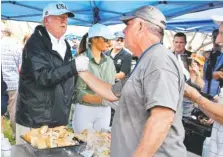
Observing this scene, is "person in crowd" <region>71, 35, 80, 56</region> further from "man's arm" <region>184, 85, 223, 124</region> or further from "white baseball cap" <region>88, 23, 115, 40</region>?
"man's arm" <region>184, 85, 223, 124</region>

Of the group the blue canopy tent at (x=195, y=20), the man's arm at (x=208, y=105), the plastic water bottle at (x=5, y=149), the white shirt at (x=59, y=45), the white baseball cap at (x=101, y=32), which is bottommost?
the plastic water bottle at (x=5, y=149)

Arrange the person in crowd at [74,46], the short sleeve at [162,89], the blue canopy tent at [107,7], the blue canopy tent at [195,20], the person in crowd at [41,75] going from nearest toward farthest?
the short sleeve at [162,89]
the person in crowd at [41,75]
the blue canopy tent at [107,7]
the blue canopy tent at [195,20]
the person in crowd at [74,46]

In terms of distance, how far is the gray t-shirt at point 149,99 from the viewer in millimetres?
1330

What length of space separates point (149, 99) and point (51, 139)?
3.00 feet

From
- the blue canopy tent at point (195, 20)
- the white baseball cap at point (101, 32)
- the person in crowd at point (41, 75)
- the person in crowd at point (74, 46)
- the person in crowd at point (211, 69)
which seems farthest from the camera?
the person in crowd at point (74, 46)

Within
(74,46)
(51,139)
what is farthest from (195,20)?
(51,139)

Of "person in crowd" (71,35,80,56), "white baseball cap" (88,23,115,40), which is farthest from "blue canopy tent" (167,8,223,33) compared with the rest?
"person in crowd" (71,35,80,56)

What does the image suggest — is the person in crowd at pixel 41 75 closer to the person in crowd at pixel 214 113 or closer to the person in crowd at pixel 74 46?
the person in crowd at pixel 214 113

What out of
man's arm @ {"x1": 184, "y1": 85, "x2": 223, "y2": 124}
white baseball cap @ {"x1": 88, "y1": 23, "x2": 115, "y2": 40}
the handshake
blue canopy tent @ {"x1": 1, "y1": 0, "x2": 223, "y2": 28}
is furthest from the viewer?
blue canopy tent @ {"x1": 1, "y1": 0, "x2": 223, "y2": 28}

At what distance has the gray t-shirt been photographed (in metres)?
1.33

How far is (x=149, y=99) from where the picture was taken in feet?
4.38

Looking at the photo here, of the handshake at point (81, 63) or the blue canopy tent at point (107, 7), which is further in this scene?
the blue canopy tent at point (107, 7)

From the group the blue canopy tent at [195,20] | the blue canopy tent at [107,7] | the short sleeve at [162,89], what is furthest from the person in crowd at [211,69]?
the short sleeve at [162,89]

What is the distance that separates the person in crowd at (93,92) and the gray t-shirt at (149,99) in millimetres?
1513
